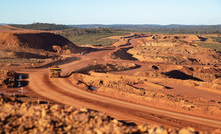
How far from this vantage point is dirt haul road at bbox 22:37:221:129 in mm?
16094

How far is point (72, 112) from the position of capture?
36.7 ft

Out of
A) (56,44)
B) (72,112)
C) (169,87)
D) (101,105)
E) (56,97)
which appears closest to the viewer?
(72,112)

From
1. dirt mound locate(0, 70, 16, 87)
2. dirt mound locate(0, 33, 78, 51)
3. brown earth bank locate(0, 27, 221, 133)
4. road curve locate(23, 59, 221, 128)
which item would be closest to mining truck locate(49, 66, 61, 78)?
road curve locate(23, 59, 221, 128)

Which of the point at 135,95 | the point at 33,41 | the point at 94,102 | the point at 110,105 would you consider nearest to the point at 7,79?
the point at 94,102

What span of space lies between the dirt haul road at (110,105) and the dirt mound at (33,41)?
27567mm

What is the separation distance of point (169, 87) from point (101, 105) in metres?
9.70

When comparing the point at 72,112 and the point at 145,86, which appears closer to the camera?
the point at 72,112

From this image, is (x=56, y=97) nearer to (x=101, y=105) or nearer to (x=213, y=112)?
(x=101, y=105)

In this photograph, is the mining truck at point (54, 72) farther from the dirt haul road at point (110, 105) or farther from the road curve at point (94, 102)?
the dirt haul road at point (110, 105)

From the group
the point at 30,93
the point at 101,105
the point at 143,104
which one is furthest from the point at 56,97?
the point at 143,104

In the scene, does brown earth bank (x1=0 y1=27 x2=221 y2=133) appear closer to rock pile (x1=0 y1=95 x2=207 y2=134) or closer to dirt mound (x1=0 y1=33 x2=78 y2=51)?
rock pile (x1=0 y1=95 x2=207 y2=134)

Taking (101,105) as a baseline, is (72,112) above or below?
above

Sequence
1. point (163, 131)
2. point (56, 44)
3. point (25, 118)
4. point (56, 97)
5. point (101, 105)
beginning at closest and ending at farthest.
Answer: point (163, 131) < point (25, 118) < point (101, 105) < point (56, 97) < point (56, 44)

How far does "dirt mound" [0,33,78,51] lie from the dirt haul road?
2757cm
